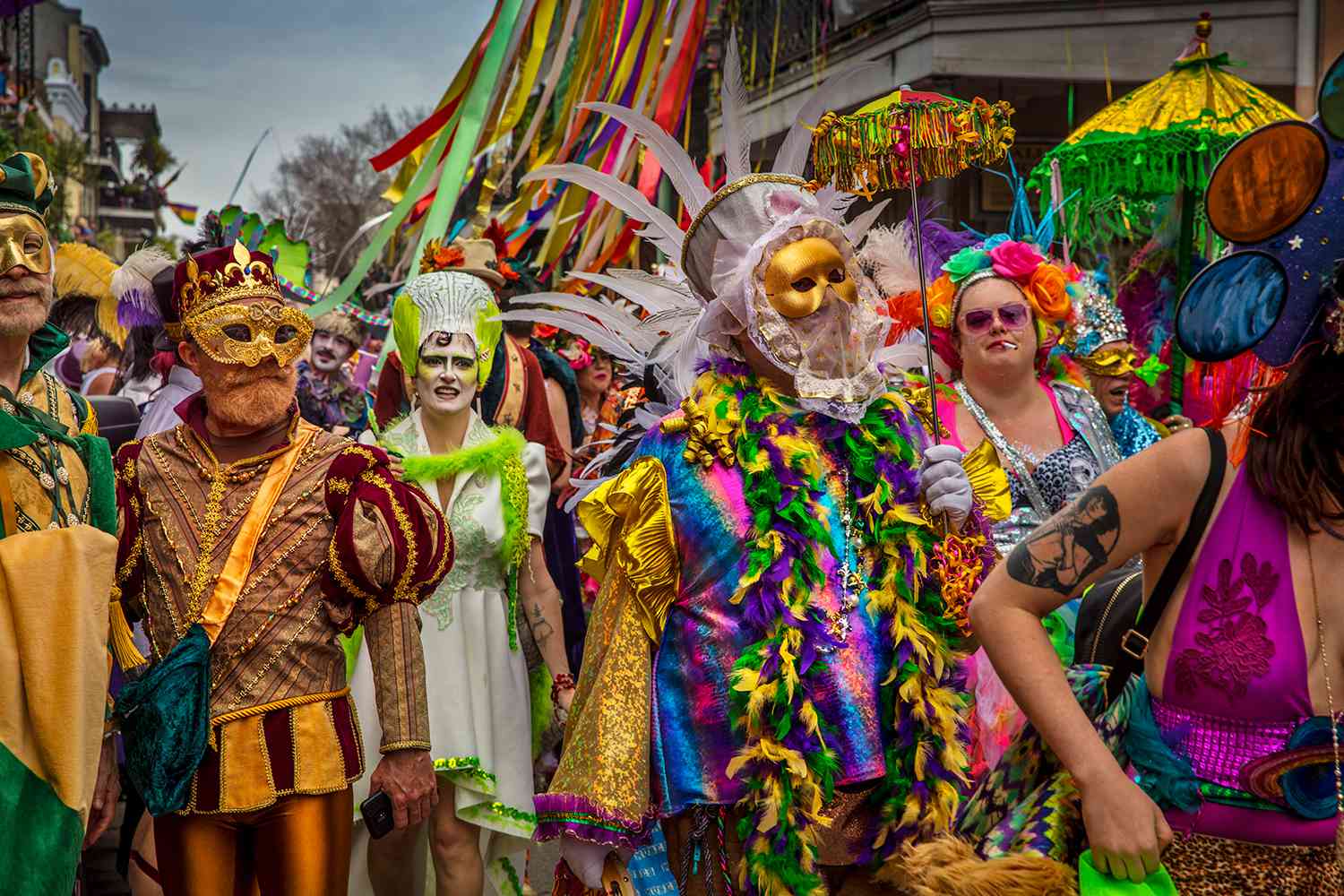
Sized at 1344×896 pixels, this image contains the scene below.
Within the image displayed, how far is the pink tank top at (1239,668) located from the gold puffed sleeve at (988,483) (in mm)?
1404

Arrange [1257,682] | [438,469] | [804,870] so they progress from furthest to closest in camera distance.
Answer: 1. [438,469]
2. [804,870]
3. [1257,682]

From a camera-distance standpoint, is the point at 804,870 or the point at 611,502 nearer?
the point at 804,870

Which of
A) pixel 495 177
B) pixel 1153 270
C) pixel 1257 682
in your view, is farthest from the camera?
pixel 1153 270

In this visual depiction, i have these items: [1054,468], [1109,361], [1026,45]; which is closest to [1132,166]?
[1109,361]

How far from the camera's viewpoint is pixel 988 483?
149 inches

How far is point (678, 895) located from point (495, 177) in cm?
304

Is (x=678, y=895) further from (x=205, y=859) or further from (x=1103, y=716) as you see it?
→ (x=1103, y=716)

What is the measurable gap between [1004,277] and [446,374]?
2.07 meters

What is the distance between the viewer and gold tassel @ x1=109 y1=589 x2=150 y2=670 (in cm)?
346

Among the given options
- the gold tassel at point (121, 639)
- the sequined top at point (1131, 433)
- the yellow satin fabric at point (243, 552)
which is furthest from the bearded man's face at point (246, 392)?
the sequined top at point (1131, 433)

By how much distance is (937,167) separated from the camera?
12.6 feet

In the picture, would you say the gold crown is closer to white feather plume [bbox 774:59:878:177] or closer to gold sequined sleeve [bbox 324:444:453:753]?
gold sequined sleeve [bbox 324:444:453:753]

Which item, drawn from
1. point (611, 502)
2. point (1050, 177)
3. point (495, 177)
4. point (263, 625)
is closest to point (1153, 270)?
point (1050, 177)

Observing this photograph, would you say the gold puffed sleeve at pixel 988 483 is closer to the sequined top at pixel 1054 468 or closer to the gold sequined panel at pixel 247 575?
the sequined top at pixel 1054 468
